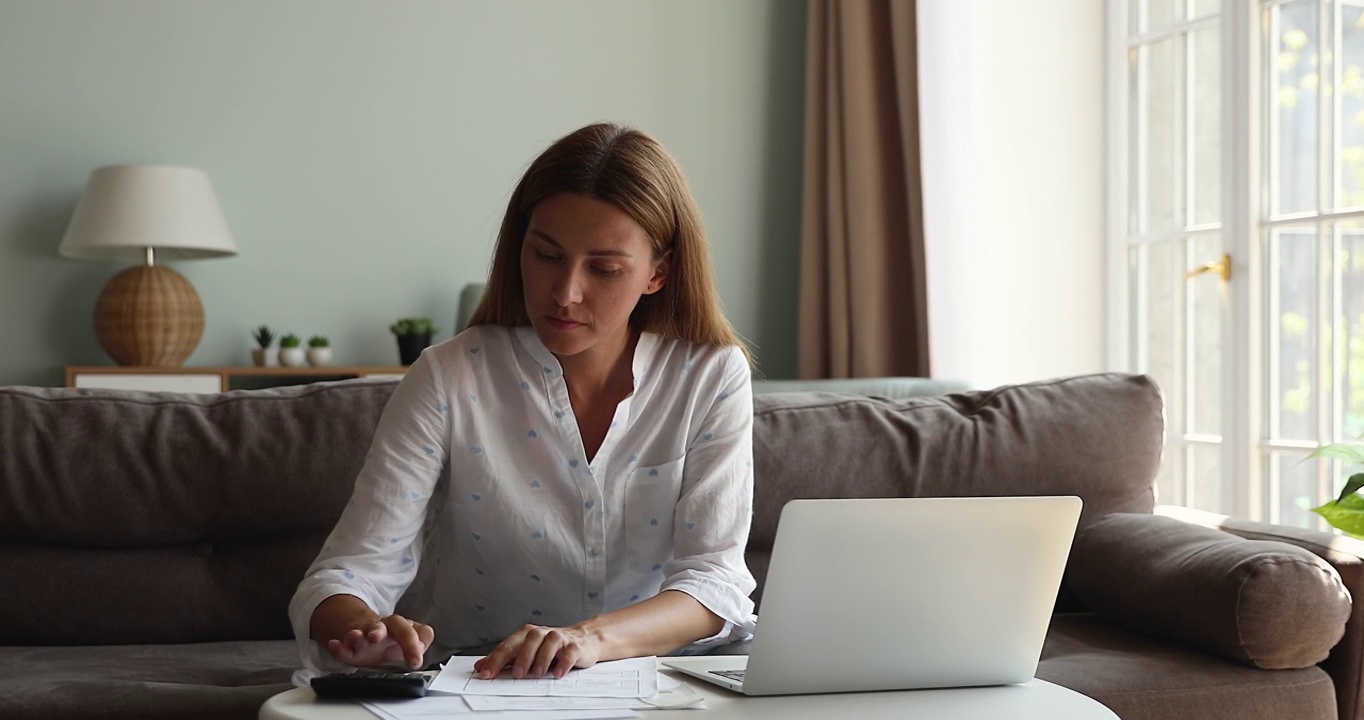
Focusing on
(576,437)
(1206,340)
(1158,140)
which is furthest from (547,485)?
(1158,140)

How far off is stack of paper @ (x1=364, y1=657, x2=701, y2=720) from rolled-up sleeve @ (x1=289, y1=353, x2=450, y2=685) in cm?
27

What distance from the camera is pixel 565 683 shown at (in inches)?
42.3

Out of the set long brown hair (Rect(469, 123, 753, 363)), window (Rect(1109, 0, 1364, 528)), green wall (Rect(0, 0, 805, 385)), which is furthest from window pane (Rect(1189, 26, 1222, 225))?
long brown hair (Rect(469, 123, 753, 363))

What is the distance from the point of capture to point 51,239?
12.7 feet

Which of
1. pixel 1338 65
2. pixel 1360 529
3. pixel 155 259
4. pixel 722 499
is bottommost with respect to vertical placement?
pixel 1360 529

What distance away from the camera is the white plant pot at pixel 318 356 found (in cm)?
386

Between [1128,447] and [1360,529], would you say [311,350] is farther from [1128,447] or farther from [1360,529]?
[1360,529]

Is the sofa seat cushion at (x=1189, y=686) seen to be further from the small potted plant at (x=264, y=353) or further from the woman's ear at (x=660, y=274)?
the small potted plant at (x=264, y=353)

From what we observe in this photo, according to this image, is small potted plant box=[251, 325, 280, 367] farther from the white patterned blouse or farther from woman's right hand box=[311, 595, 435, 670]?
woman's right hand box=[311, 595, 435, 670]

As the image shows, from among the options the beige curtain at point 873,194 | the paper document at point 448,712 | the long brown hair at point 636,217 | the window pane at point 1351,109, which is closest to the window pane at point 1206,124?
the window pane at point 1351,109

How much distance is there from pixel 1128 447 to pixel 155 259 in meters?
2.84

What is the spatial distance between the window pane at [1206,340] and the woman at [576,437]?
83.1 inches

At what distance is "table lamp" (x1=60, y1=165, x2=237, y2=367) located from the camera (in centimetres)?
354

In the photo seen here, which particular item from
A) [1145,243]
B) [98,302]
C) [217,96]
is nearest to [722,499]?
[1145,243]
